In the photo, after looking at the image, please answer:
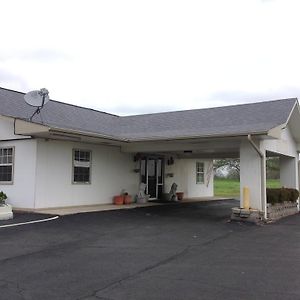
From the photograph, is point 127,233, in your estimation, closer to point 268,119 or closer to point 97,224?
point 97,224

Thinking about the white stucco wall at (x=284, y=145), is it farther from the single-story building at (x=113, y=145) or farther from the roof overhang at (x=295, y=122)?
the roof overhang at (x=295, y=122)

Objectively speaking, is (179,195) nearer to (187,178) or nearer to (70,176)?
(187,178)

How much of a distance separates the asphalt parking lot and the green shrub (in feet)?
10.4

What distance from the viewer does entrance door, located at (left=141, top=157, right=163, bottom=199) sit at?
2115cm

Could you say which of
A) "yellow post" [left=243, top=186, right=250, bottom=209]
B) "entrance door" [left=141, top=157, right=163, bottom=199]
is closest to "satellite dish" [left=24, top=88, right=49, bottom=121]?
"entrance door" [left=141, top=157, right=163, bottom=199]

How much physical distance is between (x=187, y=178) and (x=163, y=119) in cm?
635

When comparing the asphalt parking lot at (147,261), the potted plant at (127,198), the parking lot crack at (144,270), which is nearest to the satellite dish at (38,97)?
the asphalt parking lot at (147,261)

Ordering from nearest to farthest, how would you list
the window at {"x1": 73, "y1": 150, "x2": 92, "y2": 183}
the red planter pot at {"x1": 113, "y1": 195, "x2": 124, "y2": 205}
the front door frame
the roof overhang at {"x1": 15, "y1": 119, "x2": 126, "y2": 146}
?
the roof overhang at {"x1": 15, "y1": 119, "x2": 126, "y2": 146}, the window at {"x1": 73, "y1": 150, "x2": 92, "y2": 183}, the red planter pot at {"x1": 113, "y1": 195, "x2": 124, "y2": 205}, the front door frame

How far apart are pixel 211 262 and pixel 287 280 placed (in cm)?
154

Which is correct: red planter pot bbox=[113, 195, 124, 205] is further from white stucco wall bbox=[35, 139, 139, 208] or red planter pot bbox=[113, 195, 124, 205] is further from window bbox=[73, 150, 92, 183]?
window bbox=[73, 150, 92, 183]

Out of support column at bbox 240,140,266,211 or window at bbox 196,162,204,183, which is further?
window at bbox 196,162,204,183

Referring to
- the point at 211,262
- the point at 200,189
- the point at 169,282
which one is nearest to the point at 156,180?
the point at 200,189

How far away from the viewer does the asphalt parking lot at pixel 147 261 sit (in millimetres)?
5734

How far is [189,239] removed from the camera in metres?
10.1
